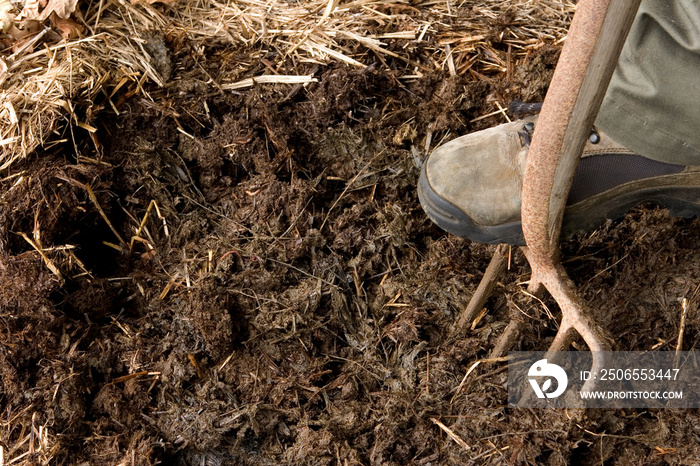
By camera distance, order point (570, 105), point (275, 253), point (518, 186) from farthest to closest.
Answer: point (275, 253)
point (518, 186)
point (570, 105)

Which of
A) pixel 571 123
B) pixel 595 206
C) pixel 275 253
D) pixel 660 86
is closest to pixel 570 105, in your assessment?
pixel 571 123

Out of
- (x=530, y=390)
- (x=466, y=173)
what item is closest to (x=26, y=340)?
(x=466, y=173)

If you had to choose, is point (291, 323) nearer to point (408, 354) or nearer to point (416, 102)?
point (408, 354)

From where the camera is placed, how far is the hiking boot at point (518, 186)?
1.59 m

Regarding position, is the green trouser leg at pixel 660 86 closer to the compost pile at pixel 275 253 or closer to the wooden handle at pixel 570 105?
the wooden handle at pixel 570 105

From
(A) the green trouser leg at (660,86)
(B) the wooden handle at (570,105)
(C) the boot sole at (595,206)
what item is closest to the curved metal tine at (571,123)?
(B) the wooden handle at (570,105)

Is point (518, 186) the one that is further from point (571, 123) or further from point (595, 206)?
point (571, 123)

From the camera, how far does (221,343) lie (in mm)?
1730

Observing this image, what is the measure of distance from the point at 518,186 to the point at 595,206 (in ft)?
0.68

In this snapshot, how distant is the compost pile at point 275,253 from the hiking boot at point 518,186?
0.88 ft

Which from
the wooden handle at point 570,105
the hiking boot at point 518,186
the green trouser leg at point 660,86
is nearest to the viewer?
the wooden handle at point 570,105

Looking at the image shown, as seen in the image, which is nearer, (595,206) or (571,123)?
(571,123)

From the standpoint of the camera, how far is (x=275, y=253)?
1876mm

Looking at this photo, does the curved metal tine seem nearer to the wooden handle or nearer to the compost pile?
the wooden handle
